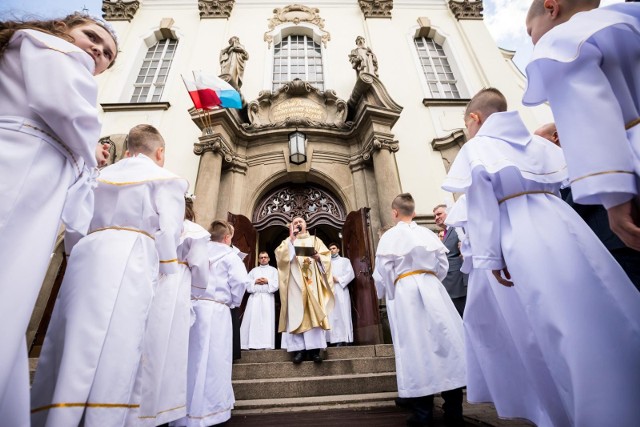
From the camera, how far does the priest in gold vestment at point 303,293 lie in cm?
457

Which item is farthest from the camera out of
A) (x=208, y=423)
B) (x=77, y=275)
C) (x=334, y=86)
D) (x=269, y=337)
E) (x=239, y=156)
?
(x=334, y=86)

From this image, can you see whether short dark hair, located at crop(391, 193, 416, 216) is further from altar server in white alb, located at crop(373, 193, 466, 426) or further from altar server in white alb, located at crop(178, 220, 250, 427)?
altar server in white alb, located at crop(178, 220, 250, 427)

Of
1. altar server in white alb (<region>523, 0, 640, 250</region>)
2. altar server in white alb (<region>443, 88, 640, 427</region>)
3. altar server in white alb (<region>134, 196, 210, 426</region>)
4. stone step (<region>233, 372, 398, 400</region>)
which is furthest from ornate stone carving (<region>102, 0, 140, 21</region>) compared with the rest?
altar server in white alb (<region>523, 0, 640, 250</region>)

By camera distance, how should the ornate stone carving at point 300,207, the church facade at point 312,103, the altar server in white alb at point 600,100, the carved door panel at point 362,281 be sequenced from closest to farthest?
1. the altar server in white alb at point 600,100
2. the carved door panel at point 362,281
3. the church facade at point 312,103
4. the ornate stone carving at point 300,207

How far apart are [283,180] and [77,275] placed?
21.1 feet

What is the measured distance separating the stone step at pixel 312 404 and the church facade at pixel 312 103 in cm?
235

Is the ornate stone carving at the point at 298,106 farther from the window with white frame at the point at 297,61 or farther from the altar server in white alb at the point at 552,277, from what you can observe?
the altar server in white alb at the point at 552,277

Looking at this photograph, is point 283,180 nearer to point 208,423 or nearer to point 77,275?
point 208,423

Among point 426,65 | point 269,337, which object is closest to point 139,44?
point 426,65

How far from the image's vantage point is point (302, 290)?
4.80 metres

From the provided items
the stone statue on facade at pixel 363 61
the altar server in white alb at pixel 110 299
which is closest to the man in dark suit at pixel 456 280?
the altar server in white alb at pixel 110 299

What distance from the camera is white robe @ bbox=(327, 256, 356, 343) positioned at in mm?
6266

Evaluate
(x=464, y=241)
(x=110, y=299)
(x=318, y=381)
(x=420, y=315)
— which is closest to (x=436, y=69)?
(x=420, y=315)

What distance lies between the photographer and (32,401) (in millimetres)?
1647
